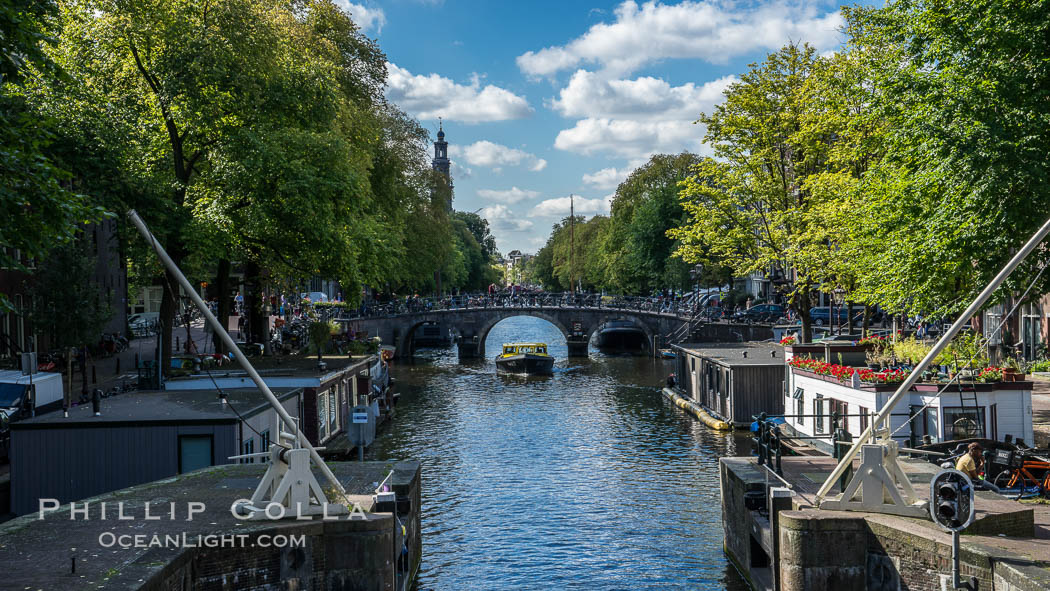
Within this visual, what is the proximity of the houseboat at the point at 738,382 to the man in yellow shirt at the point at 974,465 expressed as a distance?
51.8 ft

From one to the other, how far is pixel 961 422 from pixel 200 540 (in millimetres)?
15500

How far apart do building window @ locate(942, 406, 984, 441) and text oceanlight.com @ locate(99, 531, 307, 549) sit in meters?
14.1

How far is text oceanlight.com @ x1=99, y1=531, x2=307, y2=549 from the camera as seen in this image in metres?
11.5

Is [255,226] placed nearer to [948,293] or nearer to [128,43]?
[128,43]

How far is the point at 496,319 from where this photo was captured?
227 ft

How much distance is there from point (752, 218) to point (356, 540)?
1181 inches

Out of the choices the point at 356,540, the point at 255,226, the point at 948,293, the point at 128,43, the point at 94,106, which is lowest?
the point at 356,540

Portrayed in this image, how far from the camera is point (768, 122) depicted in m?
37.5

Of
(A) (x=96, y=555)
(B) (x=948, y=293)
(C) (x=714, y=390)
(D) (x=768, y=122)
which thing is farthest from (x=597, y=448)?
(A) (x=96, y=555)

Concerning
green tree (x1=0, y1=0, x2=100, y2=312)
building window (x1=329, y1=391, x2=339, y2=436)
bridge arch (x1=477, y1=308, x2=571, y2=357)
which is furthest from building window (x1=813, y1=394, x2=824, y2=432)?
bridge arch (x1=477, y1=308, x2=571, y2=357)

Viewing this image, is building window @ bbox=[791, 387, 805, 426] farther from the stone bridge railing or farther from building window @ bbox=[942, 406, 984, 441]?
the stone bridge railing

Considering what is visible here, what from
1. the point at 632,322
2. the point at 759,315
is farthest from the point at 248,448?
the point at 632,322

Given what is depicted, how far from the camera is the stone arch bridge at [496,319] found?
6394 cm

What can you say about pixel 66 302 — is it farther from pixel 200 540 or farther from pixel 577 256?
pixel 577 256
